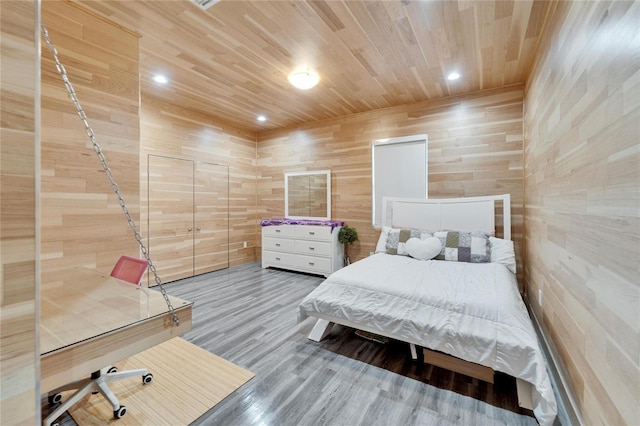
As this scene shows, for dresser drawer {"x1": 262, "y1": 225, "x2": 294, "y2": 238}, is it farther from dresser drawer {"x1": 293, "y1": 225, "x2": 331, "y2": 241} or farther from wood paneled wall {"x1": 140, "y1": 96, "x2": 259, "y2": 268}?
wood paneled wall {"x1": 140, "y1": 96, "x2": 259, "y2": 268}

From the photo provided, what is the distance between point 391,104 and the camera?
4.20 metres

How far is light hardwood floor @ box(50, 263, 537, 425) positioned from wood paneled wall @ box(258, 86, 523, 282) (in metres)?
2.28

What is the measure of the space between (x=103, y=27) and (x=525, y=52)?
394 centimetres

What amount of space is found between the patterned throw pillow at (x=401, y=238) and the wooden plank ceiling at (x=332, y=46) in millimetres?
1877

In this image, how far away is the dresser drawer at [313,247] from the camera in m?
4.51

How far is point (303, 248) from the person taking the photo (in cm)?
475

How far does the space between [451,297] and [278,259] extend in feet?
11.5

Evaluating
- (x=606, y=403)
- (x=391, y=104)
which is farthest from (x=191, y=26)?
(x=606, y=403)

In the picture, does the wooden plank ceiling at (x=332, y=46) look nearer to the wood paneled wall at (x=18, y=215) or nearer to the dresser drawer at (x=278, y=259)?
the wood paneled wall at (x=18, y=215)

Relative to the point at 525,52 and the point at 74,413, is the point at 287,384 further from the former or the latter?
the point at 525,52

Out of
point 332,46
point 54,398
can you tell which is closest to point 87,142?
point 54,398

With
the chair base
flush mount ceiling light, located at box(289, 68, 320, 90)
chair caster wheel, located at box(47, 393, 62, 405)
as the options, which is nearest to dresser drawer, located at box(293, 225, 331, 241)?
flush mount ceiling light, located at box(289, 68, 320, 90)

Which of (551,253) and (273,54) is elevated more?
(273,54)

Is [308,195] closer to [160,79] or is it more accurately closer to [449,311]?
[160,79]
